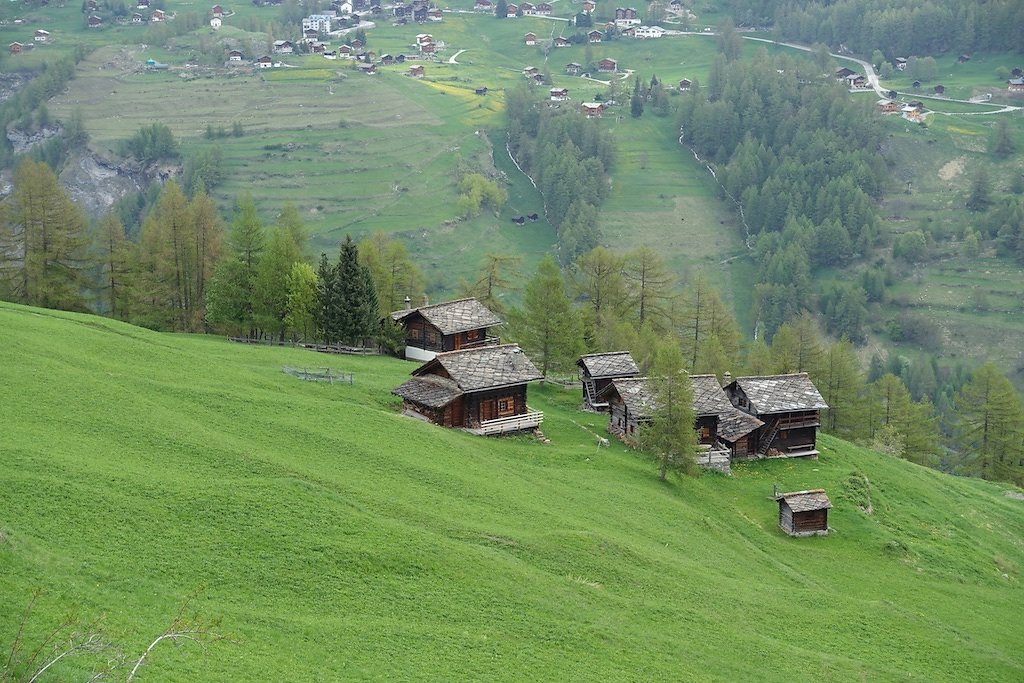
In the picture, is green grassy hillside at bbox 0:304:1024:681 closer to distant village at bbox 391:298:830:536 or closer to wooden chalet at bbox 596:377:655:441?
distant village at bbox 391:298:830:536

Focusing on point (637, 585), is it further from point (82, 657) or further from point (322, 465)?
point (82, 657)

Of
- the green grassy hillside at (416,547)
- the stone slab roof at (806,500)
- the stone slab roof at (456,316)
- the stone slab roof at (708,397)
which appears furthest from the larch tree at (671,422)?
the stone slab roof at (456,316)

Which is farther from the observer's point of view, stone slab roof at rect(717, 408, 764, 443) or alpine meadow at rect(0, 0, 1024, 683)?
stone slab roof at rect(717, 408, 764, 443)

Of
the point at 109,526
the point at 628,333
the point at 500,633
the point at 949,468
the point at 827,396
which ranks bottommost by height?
the point at 949,468

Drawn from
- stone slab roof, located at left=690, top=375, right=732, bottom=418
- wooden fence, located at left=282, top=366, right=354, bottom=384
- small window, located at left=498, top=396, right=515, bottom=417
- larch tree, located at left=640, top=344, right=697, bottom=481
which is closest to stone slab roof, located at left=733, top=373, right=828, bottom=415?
stone slab roof, located at left=690, top=375, right=732, bottom=418

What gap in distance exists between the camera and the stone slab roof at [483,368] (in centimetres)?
6438

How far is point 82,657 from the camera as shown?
29.4m

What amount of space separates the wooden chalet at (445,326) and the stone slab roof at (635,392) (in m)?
14.0

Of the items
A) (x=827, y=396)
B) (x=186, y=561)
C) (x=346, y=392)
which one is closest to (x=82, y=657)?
(x=186, y=561)

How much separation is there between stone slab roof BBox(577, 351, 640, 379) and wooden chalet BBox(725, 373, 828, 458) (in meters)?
7.41

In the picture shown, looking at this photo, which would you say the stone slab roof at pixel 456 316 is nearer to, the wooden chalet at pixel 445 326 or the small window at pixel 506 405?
the wooden chalet at pixel 445 326

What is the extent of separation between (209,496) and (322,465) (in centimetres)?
851

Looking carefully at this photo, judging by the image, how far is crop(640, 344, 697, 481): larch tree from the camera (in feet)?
206

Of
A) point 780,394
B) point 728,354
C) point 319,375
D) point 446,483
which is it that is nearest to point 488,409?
point 319,375
